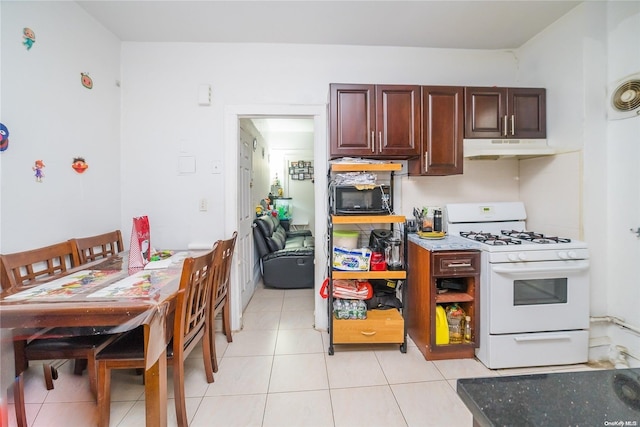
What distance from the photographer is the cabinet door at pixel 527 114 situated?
2234mm

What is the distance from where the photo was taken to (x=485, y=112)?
2.22 m

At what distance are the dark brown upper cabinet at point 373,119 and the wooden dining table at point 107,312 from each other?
5.15ft

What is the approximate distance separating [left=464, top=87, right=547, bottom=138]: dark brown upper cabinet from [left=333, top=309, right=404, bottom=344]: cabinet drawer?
1.68 m

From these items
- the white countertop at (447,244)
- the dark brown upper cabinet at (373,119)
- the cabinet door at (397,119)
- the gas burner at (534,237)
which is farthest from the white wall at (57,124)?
the gas burner at (534,237)

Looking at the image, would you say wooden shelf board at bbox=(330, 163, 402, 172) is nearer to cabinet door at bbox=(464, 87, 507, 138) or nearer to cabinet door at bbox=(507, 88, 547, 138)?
cabinet door at bbox=(464, 87, 507, 138)

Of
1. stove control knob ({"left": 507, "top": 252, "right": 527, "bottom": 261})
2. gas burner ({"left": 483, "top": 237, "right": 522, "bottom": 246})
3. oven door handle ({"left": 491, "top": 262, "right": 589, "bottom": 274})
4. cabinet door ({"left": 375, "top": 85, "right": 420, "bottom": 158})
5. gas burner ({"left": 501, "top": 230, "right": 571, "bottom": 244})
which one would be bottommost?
oven door handle ({"left": 491, "top": 262, "right": 589, "bottom": 274})

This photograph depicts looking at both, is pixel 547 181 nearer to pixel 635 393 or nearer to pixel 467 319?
pixel 467 319

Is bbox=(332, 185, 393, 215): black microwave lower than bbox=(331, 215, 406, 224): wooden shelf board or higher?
higher

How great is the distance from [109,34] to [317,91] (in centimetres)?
180

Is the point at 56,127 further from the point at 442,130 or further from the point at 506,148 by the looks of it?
the point at 506,148

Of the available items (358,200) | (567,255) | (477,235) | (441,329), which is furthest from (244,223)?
(567,255)

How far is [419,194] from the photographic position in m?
2.48

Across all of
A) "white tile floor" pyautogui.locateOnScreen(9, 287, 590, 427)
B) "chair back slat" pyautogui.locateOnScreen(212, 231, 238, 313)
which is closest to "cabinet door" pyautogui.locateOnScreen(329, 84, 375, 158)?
"chair back slat" pyautogui.locateOnScreen(212, 231, 238, 313)

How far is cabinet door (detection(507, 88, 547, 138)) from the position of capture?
2.23 meters
